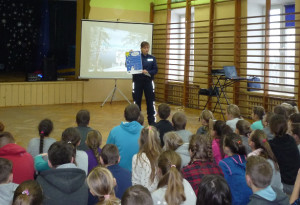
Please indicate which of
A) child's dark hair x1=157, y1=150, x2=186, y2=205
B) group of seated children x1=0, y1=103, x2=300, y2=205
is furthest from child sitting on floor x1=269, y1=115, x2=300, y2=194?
child's dark hair x1=157, y1=150, x2=186, y2=205

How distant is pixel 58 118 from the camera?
7438 mm

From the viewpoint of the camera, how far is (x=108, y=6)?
1007 cm

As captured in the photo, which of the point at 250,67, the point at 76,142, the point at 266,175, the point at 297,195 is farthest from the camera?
the point at 250,67

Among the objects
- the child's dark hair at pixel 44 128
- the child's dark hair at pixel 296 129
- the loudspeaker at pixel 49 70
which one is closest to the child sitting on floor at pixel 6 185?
the child's dark hair at pixel 44 128

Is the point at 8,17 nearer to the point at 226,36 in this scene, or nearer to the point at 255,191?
the point at 226,36

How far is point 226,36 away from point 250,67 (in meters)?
0.79

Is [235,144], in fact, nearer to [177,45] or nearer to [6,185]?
[6,185]

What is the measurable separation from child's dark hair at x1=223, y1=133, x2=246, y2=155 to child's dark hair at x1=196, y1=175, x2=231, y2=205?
934mm

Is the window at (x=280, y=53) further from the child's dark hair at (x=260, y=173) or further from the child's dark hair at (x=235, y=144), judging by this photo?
the child's dark hair at (x=260, y=173)

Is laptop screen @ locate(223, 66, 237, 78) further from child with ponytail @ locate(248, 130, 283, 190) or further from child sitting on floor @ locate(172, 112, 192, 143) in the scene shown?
child with ponytail @ locate(248, 130, 283, 190)

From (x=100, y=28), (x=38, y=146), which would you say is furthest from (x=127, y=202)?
(x=100, y=28)

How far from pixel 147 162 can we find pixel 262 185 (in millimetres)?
965

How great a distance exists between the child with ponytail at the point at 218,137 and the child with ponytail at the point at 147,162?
0.59 metres

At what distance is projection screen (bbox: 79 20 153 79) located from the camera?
909 centimetres
